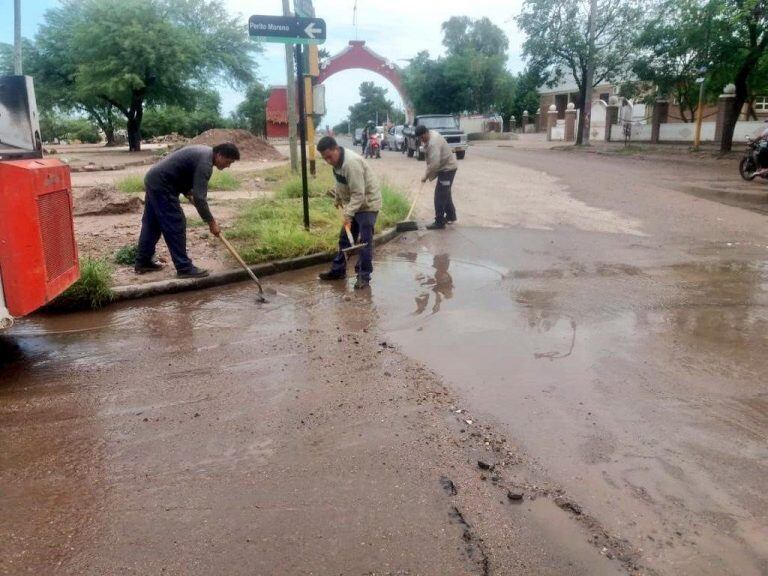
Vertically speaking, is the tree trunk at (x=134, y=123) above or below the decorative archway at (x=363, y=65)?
below

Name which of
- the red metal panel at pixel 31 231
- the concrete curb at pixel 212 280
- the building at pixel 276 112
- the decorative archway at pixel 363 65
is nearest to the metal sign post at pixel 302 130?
the concrete curb at pixel 212 280

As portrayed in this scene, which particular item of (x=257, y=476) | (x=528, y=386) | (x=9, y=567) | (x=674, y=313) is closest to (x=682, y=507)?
(x=528, y=386)

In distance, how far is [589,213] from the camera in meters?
10.5

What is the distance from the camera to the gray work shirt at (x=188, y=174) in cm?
607

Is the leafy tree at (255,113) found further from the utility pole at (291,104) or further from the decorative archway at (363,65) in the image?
the utility pole at (291,104)

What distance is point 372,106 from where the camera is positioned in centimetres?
10262

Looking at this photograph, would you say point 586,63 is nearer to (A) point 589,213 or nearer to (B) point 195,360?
(A) point 589,213

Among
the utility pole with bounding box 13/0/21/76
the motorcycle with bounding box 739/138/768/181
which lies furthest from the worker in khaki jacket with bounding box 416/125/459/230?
the utility pole with bounding box 13/0/21/76

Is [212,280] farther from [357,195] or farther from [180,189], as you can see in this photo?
[357,195]

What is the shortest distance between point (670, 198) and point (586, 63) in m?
19.0

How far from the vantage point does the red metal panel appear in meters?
3.80

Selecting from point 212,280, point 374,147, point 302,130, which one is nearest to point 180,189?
point 212,280

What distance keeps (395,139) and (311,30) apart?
28497 mm

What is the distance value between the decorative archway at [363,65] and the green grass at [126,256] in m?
47.0
